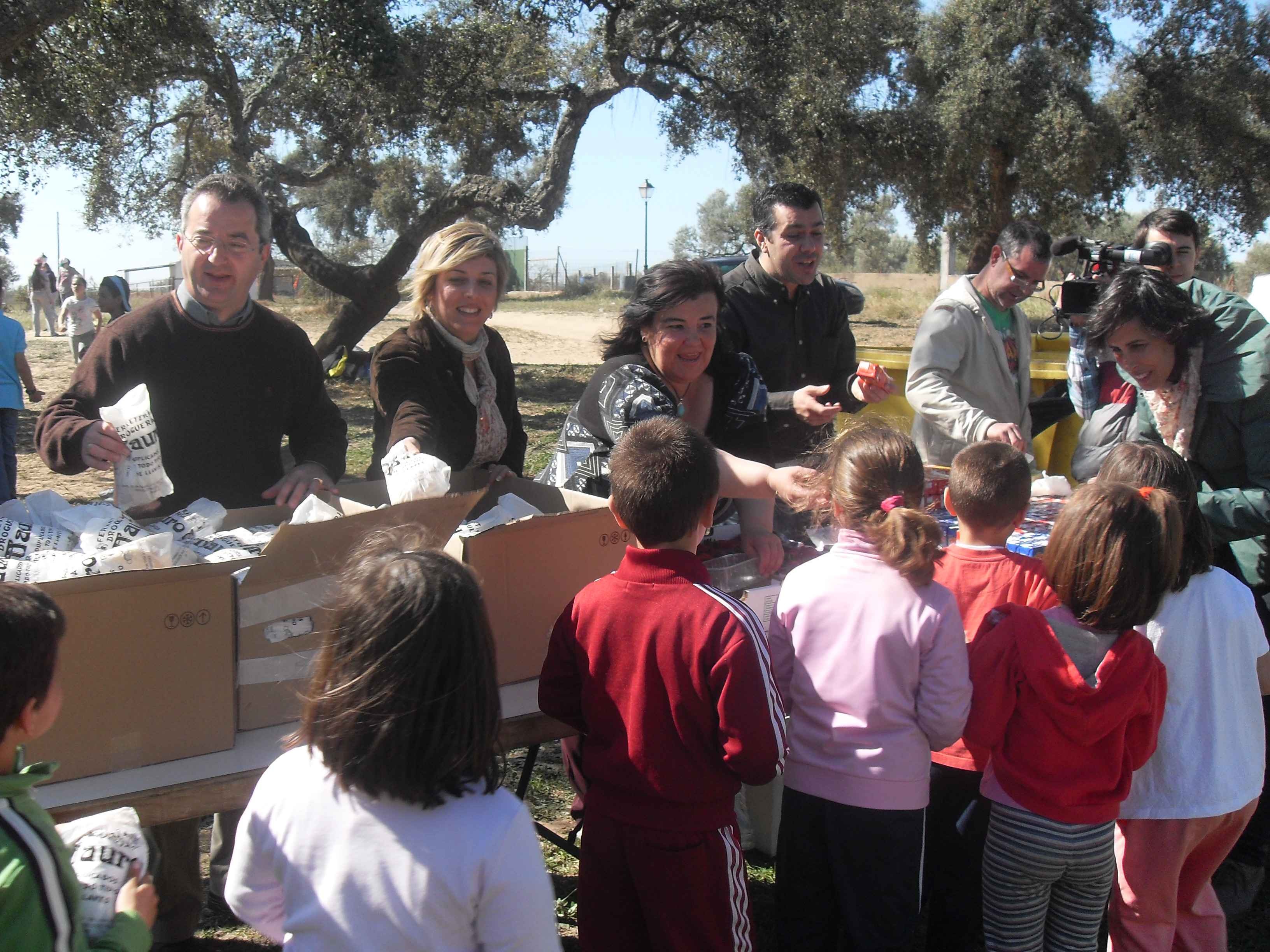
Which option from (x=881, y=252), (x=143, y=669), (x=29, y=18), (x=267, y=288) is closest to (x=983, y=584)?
(x=143, y=669)

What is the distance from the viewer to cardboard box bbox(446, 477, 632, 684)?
211 cm

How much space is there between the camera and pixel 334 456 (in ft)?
9.29

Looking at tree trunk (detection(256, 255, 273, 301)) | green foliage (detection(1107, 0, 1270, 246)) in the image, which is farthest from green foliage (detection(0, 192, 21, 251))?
green foliage (detection(1107, 0, 1270, 246))

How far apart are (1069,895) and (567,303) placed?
32.1 metres

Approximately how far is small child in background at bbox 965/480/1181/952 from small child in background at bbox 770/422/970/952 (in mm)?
129

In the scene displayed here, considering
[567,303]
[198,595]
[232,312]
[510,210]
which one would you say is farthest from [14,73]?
[567,303]

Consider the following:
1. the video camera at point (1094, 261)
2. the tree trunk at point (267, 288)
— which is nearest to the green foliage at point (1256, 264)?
the tree trunk at point (267, 288)

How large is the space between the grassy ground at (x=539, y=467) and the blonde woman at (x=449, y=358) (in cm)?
87

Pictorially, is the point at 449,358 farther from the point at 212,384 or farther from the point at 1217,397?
the point at 1217,397

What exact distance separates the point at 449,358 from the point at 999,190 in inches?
557

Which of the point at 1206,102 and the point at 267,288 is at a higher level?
Answer: the point at 1206,102

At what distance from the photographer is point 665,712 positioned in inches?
71.4

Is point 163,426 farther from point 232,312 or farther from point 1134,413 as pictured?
point 1134,413

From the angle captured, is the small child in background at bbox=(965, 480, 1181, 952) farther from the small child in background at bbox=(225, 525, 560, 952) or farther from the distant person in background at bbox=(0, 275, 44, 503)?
the distant person in background at bbox=(0, 275, 44, 503)
